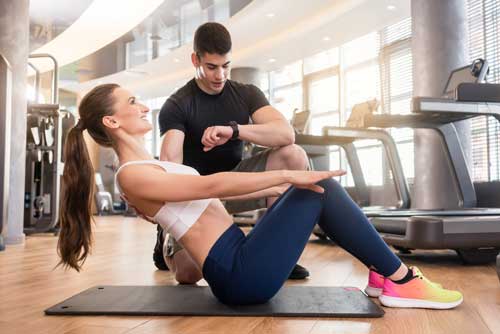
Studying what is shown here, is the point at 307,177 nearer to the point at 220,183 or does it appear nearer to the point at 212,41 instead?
the point at 220,183

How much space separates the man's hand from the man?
9.7 inches

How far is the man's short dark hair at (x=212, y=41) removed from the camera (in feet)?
6.81

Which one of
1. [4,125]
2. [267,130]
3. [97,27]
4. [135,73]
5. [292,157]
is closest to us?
[267,130]

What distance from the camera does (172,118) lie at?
220 cm

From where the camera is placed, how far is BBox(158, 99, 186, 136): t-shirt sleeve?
7.18 ft

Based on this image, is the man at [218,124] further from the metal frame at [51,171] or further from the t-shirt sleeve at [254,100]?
the metal frame at [51,171]

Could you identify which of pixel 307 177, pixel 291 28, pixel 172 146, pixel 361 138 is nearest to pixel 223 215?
pixel 307 177

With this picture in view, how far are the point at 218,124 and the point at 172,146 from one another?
0.24 meters

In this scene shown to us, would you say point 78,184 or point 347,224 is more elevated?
point 78,184

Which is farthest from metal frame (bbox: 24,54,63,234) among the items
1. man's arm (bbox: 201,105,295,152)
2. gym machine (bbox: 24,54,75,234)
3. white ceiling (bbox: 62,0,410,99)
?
man's arm (bbox: 201,105,295,152)

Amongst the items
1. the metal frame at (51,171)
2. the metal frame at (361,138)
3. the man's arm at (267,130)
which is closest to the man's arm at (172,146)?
the man's arm at (267,130)

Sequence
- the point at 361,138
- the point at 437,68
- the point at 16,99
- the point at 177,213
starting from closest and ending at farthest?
the point at 177,213, the point at 16,99, the point at 361,138, the point at 437,68

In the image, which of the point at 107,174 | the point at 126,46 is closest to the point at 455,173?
the point at 126,46

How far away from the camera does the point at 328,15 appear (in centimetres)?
662
